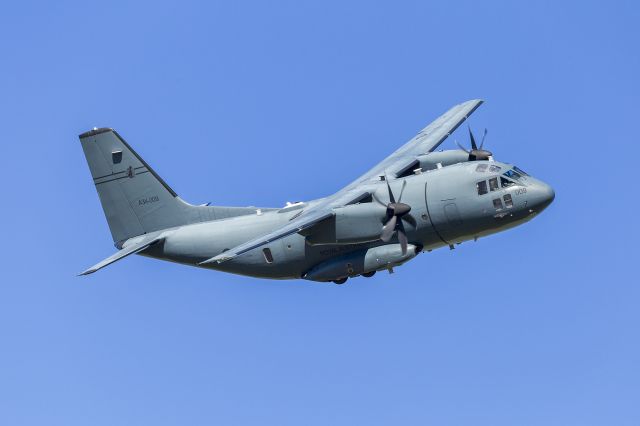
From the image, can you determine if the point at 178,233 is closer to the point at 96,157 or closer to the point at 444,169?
the point at 96,157

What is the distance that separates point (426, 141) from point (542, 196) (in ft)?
39.9

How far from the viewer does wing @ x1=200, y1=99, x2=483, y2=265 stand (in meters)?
40.0

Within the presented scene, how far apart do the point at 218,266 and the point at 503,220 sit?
40.0ft

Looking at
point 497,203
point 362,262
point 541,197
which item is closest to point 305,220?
point 362,262

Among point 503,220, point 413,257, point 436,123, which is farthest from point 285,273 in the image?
point 436,123

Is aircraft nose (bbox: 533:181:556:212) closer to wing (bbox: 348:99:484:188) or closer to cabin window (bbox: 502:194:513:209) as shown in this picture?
cabin window (bbox: 502:194:513:209)

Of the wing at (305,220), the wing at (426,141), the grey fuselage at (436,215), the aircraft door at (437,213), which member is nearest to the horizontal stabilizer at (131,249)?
the grey fuselage at (436,215)

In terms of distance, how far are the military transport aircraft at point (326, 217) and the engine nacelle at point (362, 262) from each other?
39mm

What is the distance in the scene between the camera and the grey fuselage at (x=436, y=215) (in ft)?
133

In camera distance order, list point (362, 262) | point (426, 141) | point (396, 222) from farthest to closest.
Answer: point (426, 141) < point (362, 262) < point (396, 222)

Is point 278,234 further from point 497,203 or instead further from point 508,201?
point 508,201

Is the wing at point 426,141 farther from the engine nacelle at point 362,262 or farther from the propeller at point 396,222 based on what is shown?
the propeller at point 396,222

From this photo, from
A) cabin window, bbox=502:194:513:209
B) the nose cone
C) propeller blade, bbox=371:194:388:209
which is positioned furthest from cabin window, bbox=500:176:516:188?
propeller blade, bbox=371:194:388:209

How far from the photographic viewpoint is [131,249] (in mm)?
44844
